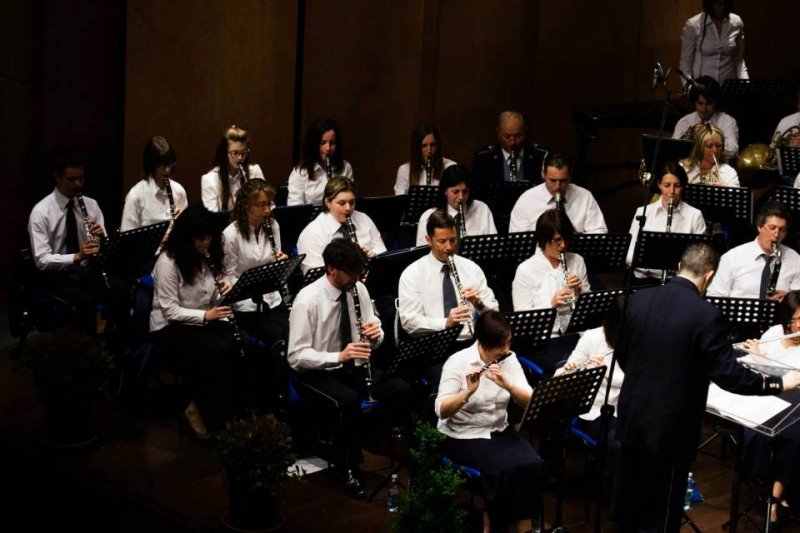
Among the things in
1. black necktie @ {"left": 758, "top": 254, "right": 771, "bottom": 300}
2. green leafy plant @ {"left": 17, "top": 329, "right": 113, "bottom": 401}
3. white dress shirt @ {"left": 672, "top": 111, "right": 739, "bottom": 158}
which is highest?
white dress shirt @ {"left": 672, "top": 111, "right": 739, "bottom": 158}

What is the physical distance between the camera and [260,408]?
6746 mm

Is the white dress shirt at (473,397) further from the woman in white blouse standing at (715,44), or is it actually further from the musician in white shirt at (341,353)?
the woman in white blouse standing at (715,44)

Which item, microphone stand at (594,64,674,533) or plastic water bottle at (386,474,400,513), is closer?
microphone stand at (594,64,674,533)

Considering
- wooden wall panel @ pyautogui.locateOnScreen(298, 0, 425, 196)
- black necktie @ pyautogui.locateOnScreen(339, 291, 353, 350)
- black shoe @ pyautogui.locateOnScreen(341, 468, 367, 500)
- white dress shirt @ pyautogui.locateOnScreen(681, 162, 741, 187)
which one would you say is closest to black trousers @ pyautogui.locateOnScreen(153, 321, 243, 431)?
black necktie @ pyautogui.locateOnScreen(339, 291, 353, 350)

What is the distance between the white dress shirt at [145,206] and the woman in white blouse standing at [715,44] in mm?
5068

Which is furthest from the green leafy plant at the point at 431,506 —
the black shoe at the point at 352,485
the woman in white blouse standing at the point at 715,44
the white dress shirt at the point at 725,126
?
the woman in white blouse standing at the point at 715,44

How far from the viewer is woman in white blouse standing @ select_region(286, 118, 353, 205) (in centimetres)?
835

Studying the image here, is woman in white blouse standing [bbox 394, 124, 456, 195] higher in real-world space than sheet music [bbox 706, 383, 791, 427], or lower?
higher

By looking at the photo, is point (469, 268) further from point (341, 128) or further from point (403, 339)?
point (341, 128)

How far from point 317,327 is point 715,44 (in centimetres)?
572

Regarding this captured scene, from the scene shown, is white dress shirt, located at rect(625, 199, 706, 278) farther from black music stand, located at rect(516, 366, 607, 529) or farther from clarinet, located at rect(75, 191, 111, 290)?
clarinet, located at rect(75, 191, 111, 290)

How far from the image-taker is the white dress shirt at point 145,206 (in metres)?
7.68

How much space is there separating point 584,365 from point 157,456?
237 centimetres

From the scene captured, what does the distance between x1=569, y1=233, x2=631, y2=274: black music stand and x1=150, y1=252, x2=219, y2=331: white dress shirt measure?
2.31 metres
